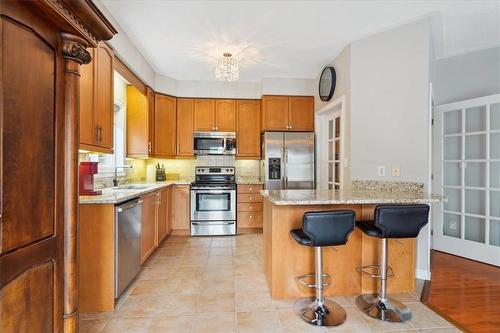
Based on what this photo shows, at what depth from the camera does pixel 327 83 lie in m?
3.73

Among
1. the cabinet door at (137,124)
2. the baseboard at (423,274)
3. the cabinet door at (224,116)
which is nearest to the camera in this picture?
the baseboard at (423,274)

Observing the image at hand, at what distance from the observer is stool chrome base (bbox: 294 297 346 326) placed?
1935 millimetres

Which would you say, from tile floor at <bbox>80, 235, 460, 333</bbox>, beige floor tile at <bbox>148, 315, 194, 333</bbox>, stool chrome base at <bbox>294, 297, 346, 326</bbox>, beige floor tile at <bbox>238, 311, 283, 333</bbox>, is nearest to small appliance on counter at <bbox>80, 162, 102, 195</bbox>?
tile floor at <bbox>80, 235, 460, 333</bbox>

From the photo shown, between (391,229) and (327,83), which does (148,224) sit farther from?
(327,83)

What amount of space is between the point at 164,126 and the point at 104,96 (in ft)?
6.36

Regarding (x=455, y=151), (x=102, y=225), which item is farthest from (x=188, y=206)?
(x=455, y=151)

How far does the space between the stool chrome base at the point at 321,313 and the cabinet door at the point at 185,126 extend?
320 centimetres

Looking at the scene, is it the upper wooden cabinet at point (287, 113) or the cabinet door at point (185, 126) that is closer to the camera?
the upper wooden cabinet at point (287, 113)

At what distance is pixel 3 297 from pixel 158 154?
3470 millimetres

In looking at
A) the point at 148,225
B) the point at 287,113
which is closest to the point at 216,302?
the point at 148,225

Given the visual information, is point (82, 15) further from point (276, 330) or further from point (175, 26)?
point (276, 330)

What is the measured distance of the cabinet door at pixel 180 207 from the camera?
14.0 feet

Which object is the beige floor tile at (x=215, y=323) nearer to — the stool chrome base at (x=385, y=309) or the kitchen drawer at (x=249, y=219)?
the stool chrome base at (x=385, y=309)

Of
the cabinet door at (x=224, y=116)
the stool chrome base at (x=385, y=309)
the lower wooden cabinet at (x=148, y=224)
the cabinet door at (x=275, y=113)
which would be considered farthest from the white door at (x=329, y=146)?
the lower wooden cabinet at (x=148, y=224)
